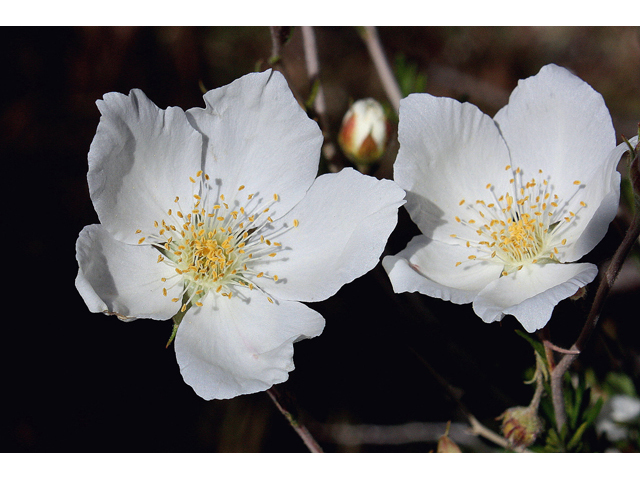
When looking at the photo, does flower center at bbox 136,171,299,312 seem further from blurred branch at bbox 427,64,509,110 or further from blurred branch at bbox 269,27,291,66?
blurred branch at bbox 427,64,509,110

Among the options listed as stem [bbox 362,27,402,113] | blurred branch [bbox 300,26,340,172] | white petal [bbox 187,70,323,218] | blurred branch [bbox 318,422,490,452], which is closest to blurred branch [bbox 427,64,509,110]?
stem [bbox 362,27,402,113]

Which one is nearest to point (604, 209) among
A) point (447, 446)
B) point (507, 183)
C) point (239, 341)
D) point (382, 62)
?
point (507, 183)

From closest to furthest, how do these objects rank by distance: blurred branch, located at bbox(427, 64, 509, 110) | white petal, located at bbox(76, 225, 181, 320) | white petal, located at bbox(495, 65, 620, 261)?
white petal, located at bbox(76, 225, 181, 320) → white petal, located at bbox(495, 65, 620, 261) → blurred branch, located at bbox(427, 64, 509, 110)

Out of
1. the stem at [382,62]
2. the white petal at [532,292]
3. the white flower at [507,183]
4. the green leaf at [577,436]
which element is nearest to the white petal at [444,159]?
the white flower at [507,183]

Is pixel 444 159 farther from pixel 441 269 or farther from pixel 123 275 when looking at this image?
pixel 123 275

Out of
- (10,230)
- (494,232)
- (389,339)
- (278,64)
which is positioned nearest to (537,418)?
(494,232)

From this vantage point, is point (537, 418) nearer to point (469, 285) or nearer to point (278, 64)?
point (469, 285)

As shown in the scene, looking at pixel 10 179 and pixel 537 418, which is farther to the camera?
pixel 10 179
